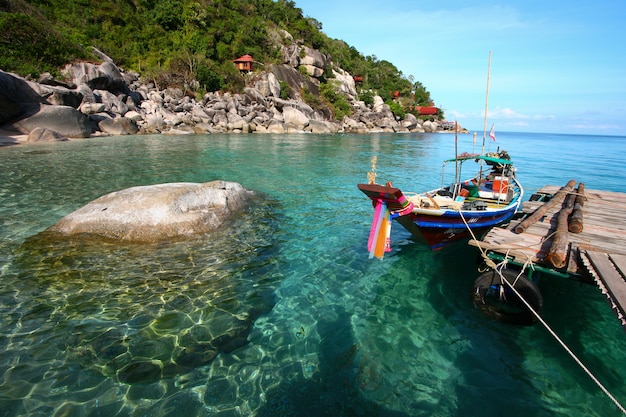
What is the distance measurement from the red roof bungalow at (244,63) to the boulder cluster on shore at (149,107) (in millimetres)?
3160

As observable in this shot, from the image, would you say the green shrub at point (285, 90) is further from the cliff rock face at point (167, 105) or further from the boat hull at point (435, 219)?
the boat hull at point (435, 219)

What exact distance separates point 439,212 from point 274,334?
16.1ft

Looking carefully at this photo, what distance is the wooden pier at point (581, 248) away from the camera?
4.75 meters

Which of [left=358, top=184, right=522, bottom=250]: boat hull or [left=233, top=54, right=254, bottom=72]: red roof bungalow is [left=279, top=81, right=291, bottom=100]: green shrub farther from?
[left=358, top=184, right=522, bottom=250]: boat hull

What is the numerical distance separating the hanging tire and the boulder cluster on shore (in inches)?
1447

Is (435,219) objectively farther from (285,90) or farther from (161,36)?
(161,36)

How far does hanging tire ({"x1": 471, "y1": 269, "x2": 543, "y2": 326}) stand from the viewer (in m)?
5.71

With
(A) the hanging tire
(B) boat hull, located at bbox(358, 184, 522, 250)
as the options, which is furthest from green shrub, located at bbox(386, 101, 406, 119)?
(A) the hanging tire

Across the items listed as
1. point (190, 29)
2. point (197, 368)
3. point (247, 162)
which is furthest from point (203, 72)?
point (197, 368)

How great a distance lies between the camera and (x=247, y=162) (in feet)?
76.7

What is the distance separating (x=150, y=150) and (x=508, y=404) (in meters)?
29.0

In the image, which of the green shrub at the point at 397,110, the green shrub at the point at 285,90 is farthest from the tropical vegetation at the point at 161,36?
the green shrub at the point at 397,110

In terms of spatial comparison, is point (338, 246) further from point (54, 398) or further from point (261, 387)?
point (54, 398)

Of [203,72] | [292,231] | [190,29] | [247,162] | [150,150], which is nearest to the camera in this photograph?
[292,231]
